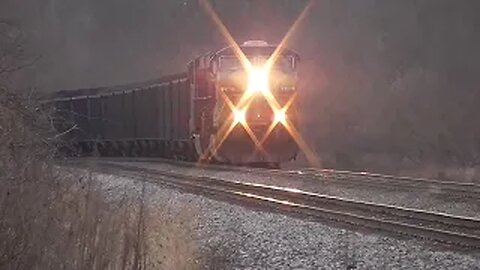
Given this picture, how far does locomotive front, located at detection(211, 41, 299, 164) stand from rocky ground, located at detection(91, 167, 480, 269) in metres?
8.85

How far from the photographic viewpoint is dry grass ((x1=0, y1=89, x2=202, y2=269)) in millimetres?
7809

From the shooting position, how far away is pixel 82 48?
68.4 meters

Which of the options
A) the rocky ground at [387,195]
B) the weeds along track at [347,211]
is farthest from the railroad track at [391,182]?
the weeds along track at [347,211]

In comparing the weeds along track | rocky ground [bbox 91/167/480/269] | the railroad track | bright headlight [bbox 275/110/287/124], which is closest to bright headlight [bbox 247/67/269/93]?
bright headlight [bbox 275/110/287/124]

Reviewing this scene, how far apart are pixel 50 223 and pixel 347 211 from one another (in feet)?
19.6

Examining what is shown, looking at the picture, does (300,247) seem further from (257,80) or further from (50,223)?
(257,80)

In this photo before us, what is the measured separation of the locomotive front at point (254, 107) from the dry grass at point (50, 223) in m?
10.8

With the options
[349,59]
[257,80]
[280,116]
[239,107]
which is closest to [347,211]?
[239,107]

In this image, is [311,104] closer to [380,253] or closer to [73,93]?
[73,93]

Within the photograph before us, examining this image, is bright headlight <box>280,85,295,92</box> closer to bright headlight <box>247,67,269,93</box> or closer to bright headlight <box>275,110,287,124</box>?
bright headlight <box>247,67,269,93</box>

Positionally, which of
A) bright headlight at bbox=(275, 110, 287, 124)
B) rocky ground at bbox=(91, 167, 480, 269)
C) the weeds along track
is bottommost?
rocky ground at bbox=(91, 167, 480, 269)

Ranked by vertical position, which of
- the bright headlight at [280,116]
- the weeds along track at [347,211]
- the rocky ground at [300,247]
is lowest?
the rocky ground at [300,247]

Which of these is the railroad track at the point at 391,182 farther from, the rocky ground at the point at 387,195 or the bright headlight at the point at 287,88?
the bright headlight at the point at 287,88

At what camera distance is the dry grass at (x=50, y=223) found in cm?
781
